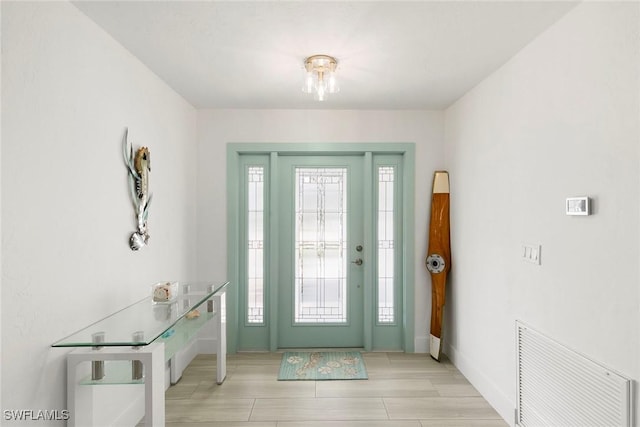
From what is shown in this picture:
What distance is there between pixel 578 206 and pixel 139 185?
2.59 meters

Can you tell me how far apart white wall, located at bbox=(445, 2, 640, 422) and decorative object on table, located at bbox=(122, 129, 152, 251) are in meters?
2.49

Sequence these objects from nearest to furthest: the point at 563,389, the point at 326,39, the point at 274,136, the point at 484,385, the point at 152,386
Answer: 1. the point at 152,386
2. the point at 563,389
3. the point at 326,39
4. the point at 484,385
5. the point at 274,136

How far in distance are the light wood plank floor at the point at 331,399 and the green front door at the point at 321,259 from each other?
55 cm

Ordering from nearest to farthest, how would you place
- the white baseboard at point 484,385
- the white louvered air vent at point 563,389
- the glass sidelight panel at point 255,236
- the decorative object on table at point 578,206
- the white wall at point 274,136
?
the white louvered air vent at point 563,389 → the decorative object on table at point 578,206 → the white baseboard at point 484,385 → the white wall at point 274,136 → the glass sidelight panel at point 255,236

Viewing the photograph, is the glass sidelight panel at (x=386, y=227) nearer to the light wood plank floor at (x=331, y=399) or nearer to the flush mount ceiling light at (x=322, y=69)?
the light wood plank floor at (x=331, y=399)

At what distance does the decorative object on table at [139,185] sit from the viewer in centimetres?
251

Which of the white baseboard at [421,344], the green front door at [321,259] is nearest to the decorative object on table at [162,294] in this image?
the green front door at [321,259]

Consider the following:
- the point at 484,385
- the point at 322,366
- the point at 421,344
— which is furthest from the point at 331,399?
the point at 421,344

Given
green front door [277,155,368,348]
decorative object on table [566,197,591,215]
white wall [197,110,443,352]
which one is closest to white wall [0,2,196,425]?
white wall [197,110,443,352]

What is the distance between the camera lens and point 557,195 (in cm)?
210

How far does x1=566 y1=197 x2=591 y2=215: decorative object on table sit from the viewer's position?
6.03ft

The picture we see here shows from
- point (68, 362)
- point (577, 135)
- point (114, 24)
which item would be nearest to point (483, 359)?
point (577, 135)

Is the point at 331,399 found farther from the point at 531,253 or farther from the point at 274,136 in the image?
the point at 274,136

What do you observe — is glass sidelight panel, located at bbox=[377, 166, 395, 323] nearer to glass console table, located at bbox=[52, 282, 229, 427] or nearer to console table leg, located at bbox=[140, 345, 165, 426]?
glass console table, located at bbox=[52, 282, 229, 427]
